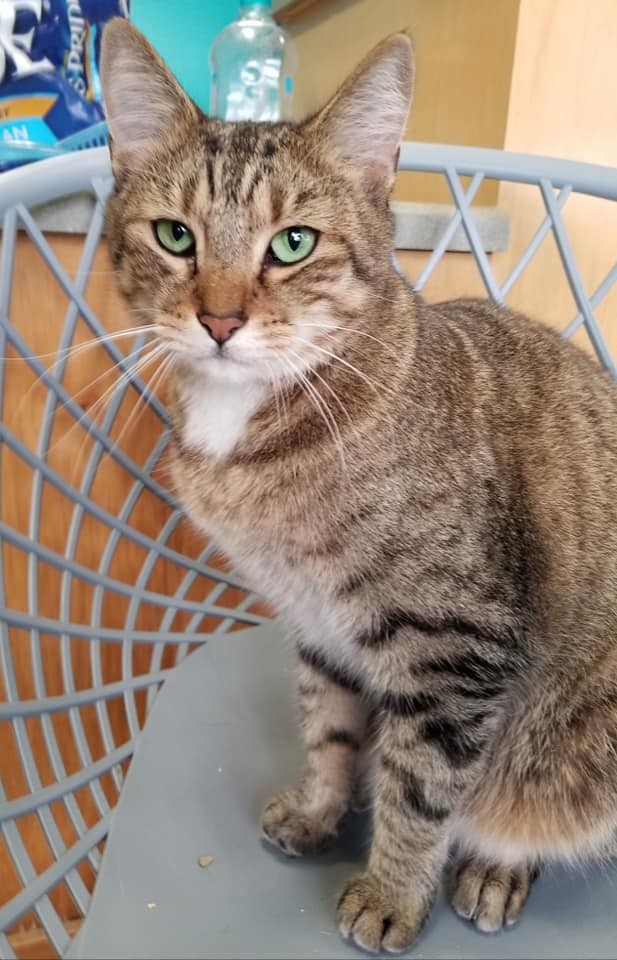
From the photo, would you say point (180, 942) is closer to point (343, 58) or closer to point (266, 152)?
point (266, 152)

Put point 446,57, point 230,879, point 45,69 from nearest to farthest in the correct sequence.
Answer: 1. point 230,879
2. point 45,69
3. point 446,57

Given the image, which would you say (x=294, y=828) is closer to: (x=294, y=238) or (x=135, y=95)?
(x=294, y=238)

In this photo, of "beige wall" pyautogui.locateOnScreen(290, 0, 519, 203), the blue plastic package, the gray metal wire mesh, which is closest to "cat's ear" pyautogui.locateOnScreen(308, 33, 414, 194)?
the gray metal wire mesh

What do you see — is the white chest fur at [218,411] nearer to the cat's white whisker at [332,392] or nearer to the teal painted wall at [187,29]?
the cat's white whisker at [332,392]

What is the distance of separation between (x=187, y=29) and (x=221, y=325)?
1.33 meters

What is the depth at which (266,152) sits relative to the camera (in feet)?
2.13

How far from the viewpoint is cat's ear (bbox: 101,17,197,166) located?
64 cm

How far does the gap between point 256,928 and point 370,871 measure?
11 centimetres

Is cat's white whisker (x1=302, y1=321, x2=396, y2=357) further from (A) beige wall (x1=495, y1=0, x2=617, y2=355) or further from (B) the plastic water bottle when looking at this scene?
(B) the plastic water bottle

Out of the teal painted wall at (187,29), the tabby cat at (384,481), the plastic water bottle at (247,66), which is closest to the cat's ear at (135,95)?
the tabby cat at (384,481)

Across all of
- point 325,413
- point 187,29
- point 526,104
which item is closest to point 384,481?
point 325,413

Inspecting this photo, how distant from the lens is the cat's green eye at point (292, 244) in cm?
62

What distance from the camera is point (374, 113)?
64 cm

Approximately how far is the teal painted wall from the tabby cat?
1068mm
